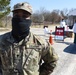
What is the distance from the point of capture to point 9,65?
101 inches

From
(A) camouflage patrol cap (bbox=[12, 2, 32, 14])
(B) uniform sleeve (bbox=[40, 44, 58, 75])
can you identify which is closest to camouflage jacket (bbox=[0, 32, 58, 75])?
(B) uniform sleeve (bbox=[40, 44, 58, 75])

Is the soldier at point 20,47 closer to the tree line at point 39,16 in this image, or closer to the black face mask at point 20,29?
the black face mask at point 20,29

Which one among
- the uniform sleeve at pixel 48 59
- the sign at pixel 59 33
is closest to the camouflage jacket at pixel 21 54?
the uniform sleeve at pixel 48 59

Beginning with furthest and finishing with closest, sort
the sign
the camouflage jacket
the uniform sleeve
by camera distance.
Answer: the sign → the uniform sleeve → the camouflage jacket

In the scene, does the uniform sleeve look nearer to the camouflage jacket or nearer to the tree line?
the camouflage jacket

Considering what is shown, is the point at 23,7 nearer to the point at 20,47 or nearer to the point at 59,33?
the point at 20,47

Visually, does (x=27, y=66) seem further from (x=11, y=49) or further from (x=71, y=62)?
(x=71, y=62)

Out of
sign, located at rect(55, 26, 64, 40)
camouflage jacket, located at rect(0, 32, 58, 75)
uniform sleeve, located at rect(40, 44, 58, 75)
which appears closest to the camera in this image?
camouflage jacket, located at rect(0, 32, 58, 75)

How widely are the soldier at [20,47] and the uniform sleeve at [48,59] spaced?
157mm

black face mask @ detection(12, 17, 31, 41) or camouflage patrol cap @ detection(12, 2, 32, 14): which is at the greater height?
camouflage patrol cap @ detection(12, 2, 32, 14)

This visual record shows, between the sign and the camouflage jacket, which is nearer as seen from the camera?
the camouflage jacket

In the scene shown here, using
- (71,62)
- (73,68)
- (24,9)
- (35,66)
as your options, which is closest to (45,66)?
(35,66)

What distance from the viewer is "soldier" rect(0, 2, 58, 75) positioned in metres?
2.53

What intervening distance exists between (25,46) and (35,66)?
9.9 inches
